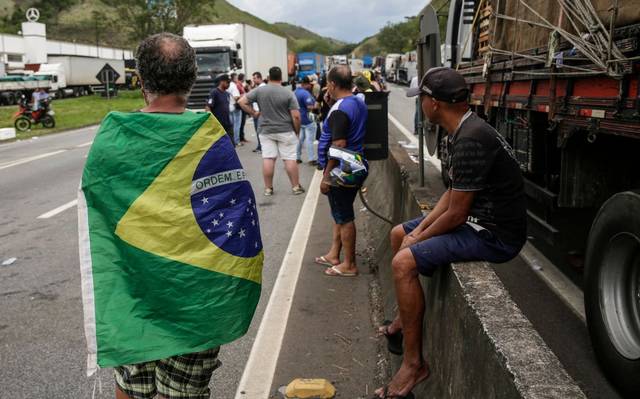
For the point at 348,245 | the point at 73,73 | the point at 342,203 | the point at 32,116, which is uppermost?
the point at 73,73

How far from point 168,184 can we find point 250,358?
219 cm

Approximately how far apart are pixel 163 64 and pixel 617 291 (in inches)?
112

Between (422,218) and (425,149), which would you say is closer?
(422,218)

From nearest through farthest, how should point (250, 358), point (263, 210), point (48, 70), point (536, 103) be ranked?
1. point (250, 358)
2. point (536, 103)
3. point (263, 210)
4. point (48, 70)

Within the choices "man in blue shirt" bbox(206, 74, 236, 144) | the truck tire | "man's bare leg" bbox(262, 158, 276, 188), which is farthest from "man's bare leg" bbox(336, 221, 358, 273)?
"man in blue shirt" bbox(206, 74, 236, 144)

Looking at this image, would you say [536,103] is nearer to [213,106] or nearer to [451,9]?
[451,9]

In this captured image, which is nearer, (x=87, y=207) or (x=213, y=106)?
(x=87, y=207)

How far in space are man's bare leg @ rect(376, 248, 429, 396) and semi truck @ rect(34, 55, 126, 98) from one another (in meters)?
46.8

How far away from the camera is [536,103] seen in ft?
16.6

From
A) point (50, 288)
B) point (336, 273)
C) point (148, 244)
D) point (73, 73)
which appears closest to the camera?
point (148, 244)

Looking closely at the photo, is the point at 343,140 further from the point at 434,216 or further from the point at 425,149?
the point at 425,149

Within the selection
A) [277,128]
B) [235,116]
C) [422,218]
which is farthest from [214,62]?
[422,218]

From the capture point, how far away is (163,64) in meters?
2.32

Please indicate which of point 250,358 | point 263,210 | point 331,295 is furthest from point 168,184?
point 263,210
